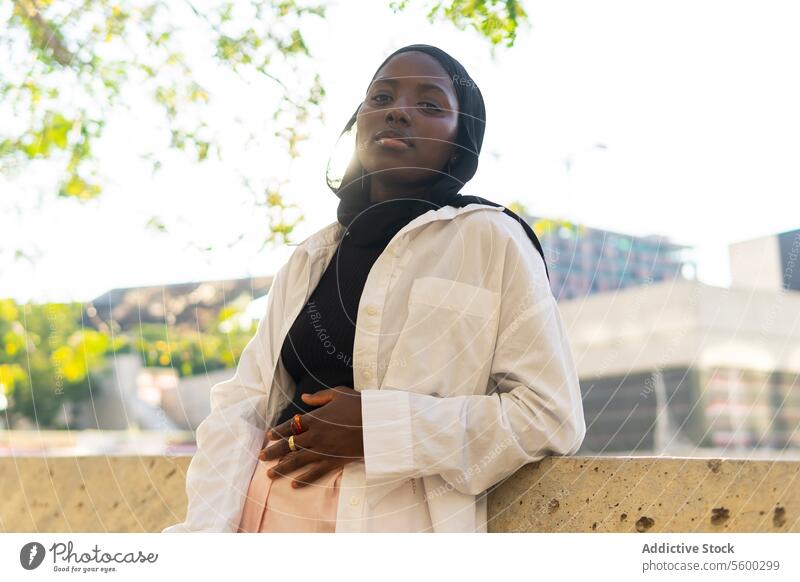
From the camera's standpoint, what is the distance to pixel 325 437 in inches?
48.3

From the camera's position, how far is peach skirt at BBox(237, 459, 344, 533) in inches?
49.9

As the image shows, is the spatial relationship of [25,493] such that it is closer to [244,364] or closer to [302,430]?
[244,364]

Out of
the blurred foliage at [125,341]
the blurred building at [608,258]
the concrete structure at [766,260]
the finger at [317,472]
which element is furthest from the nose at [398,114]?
the blurred foliage at [125,341]

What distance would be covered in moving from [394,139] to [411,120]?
4 cm

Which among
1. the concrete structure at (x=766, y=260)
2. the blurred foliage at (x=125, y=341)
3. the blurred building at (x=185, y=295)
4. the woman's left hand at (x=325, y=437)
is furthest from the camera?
the blurred foliage at (x=125, y=341)

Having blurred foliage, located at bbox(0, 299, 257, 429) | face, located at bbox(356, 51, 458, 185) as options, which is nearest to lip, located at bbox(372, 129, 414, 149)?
face, located at bbox(356, 51, 458, 185)

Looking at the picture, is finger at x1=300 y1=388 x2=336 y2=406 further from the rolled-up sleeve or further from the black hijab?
the black hijab

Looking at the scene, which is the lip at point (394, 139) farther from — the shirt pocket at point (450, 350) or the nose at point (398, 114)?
the shirt pocket at point (450, 350)

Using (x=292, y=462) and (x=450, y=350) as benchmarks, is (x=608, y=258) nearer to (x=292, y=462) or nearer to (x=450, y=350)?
(x=450, y=350)

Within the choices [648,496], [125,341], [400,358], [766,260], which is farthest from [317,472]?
[125,341]

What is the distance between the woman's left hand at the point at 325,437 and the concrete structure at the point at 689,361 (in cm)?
38

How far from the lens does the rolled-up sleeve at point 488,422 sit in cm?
117
